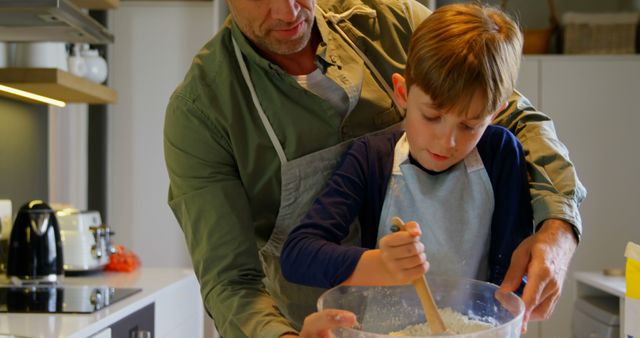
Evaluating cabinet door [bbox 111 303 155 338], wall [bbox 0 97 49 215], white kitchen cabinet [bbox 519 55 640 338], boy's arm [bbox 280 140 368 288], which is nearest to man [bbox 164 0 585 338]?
boy's arm [bbox 280 140 368 288]

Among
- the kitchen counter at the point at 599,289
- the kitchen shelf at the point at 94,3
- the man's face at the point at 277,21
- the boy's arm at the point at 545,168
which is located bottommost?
the kitchen counter at the point at 599,289

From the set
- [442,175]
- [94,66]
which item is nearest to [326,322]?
[442,175]

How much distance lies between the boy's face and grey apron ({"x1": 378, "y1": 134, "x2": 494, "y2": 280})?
40 mm

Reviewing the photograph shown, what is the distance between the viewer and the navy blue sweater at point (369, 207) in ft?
3.59

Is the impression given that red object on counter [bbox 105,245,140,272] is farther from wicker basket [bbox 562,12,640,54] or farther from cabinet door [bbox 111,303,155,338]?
wicker basket [bbox 562,12,640,54]

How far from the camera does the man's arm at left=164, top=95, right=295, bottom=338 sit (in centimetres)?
130

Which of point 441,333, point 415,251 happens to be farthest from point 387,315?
point 415,251

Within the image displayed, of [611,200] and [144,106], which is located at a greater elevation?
[144,106]

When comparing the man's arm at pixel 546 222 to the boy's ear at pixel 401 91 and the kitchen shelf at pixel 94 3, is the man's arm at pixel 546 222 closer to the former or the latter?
the boy's ear at pixel 401 91

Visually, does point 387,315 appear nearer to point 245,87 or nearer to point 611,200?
point 245,87

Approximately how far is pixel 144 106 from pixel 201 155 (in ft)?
11.8

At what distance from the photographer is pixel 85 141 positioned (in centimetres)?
452

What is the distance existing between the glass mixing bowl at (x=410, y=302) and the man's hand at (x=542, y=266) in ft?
0.07

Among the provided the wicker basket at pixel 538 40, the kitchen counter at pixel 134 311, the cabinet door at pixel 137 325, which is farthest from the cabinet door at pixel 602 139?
the cabinet door at pixel 137 325
